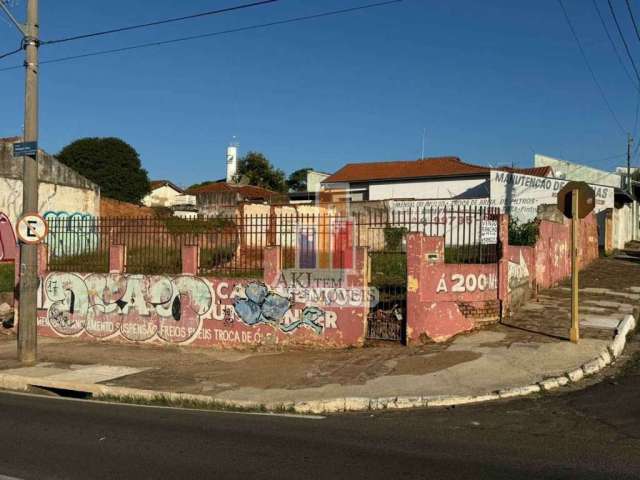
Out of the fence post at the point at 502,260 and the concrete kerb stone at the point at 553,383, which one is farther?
the fence post at the point at 502,260

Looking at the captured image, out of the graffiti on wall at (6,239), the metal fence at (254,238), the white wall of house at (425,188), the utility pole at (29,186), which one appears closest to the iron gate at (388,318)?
the metal fence at (254,238)

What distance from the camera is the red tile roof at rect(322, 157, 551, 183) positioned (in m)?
37.9

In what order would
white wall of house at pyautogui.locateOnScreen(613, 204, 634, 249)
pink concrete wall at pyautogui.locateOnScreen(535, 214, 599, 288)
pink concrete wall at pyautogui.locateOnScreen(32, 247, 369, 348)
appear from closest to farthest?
pink concrete wall at pyautogui.locateOnScreen(32, 247, 369, 348)
pink concrete wall at pyautogui.locateOnScreen(535, 214, 599, 288)
white wall of house at pyautogui.locateOnScreen(613, 204, 634, 249)

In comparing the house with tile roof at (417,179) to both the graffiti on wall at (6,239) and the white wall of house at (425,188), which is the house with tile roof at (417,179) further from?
the graffiti on wall at (6,239)

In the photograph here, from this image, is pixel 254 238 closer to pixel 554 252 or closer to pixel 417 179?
pixel 554 252

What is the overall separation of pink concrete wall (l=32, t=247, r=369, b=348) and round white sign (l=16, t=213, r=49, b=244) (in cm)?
247

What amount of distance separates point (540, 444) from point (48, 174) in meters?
23.5

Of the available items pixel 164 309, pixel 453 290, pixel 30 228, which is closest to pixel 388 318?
pixel 453 290

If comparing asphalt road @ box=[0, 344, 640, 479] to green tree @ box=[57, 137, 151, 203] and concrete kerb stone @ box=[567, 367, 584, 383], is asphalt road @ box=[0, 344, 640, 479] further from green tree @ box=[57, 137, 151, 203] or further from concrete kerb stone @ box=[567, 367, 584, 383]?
green tree @ box=[57, 137, 151, 203]

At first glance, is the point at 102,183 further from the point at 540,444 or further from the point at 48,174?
the point at 540,444

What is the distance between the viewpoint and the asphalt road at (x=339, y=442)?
5.44 meters

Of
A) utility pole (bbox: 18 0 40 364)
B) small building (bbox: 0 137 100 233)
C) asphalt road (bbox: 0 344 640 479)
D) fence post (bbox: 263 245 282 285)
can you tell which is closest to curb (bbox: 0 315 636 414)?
asphalt road (bbox: 0 344 640 479)

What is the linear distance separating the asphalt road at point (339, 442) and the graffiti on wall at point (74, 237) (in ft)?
21.8

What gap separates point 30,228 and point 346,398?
7.15 meters
